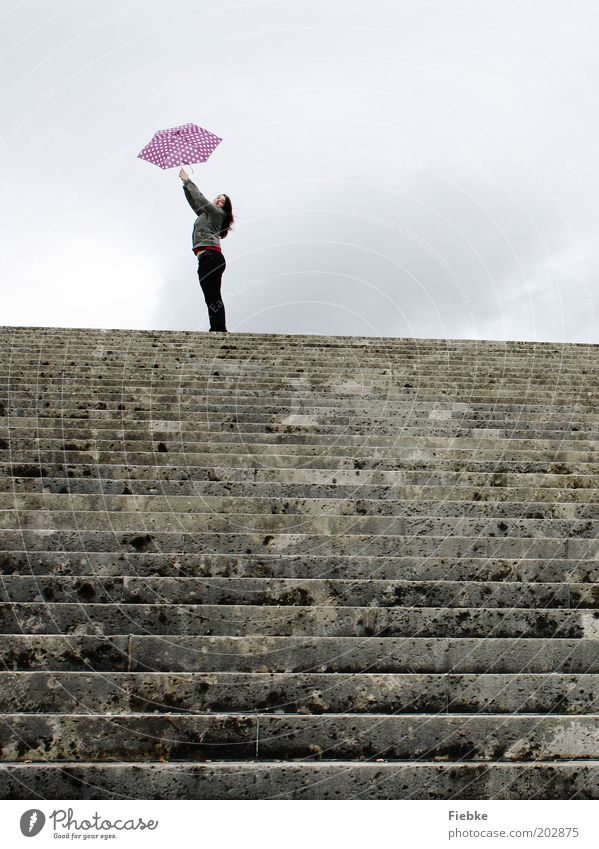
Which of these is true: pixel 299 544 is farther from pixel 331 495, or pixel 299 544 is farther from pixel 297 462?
pixel 297 462

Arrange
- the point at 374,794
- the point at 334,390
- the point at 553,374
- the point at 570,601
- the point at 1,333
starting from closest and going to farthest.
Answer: the point at 374,794 → the point at 570,601 → the point at 334,390 → the point at 553,374 → the point at 1,333

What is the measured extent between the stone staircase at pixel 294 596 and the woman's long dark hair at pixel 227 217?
9.48 ft

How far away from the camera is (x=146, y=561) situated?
183 inches

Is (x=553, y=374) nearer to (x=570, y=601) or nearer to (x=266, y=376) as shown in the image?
(x=266, y=376)

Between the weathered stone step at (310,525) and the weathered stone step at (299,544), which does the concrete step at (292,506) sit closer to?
the weathered stone step at (310,525)

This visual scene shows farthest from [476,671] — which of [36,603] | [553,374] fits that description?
[553,374]

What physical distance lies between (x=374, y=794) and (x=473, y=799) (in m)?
0.39

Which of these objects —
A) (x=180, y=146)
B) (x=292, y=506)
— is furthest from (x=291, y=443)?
(x=180, y=146)

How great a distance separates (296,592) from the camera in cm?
441

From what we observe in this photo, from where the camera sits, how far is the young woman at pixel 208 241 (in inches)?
382

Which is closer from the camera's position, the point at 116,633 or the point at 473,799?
the point at 473,799

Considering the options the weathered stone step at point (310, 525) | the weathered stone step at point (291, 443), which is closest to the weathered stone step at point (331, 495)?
the weathered stone step at point (310, 525)

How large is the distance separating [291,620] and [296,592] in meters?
0.21

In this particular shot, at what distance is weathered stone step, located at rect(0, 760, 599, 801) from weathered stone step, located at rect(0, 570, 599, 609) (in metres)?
1.13
